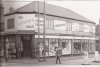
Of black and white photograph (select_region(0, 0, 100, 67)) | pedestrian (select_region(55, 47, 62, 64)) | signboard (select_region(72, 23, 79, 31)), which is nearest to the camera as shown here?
black and white photograph (select_region(0, 0, 100, 67))

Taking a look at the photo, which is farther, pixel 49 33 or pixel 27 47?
pixel 49 33

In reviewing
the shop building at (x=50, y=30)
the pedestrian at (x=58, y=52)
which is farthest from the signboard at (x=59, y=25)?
the pedestrian at (x=58, y=52)

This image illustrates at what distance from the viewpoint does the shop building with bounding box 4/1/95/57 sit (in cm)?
641

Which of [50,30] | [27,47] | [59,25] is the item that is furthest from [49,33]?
[27,47]

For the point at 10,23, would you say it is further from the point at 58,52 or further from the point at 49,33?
the point at 58,52

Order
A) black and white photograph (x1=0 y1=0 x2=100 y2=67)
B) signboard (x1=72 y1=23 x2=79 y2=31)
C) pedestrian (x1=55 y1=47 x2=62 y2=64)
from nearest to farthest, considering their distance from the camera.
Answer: black and white photograph (x1=0 y1=0 x2=100 y2=67) → pedestrian (x1=55 y1=47 x2=62 y2=64) → signboard (x1=72 y1=23 x2=79 y2=31)

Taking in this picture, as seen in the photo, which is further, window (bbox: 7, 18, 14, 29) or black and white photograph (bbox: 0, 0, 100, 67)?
window (bbox: 7, 18, 14, 29)

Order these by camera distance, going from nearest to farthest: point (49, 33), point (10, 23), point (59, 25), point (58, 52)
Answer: point (58, 52)
point (10, 23)
point (59, 25)
point (49, 33)

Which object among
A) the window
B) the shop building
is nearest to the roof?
the shop building

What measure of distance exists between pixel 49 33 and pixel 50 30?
97mm

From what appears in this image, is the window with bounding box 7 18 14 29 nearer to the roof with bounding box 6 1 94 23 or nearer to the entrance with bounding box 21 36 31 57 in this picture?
the roof with bounding box 6 1 94 23

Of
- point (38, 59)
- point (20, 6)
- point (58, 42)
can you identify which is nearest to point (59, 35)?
point (58, 42)

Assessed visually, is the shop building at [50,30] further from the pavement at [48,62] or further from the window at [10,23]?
the pavement at [48,62]

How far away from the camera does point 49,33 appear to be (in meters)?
6.87
